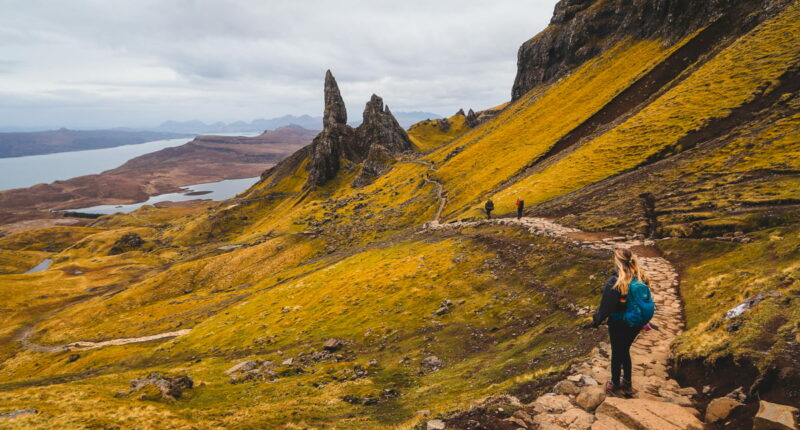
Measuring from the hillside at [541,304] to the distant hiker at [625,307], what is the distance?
1.49 meters

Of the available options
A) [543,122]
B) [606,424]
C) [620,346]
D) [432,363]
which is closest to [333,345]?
[432,363]

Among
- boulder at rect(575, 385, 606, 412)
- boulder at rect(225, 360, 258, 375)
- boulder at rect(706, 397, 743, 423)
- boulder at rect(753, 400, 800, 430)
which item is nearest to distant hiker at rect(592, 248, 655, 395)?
boulder at rect(575, 385, 606, 412)

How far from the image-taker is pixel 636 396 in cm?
1175

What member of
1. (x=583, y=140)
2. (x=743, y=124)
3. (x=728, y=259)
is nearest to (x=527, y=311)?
(x=728, y=259)

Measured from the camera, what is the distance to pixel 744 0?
287 feet

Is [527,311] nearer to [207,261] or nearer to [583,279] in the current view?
[583,279]

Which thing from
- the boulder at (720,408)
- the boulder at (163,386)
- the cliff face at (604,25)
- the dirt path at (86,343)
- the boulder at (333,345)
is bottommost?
the dirt path at (86,343)

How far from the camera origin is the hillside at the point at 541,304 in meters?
13.0

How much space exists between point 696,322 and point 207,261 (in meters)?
140

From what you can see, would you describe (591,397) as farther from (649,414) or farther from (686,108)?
(686,108)

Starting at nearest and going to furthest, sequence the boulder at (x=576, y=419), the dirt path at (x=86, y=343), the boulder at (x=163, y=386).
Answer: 1. the boulder at (x=576, y=419)
2. the boulder at (x=163, y=386)
3. the dirt path at (x=86, y=343)

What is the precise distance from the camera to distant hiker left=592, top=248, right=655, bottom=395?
10.9 meters

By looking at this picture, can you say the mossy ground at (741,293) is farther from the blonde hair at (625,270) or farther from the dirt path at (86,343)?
the dirt path at (86,343)

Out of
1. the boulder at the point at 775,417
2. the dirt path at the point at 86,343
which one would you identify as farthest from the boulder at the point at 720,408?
the dirt path at the point at 86,343
